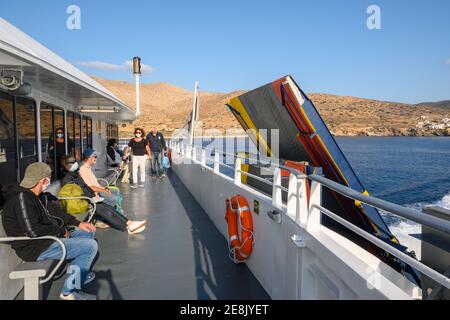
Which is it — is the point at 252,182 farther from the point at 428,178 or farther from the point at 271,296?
the point at 428,178

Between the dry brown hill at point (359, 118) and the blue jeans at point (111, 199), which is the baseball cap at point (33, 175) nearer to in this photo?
the blue jeans at point (111, 199)

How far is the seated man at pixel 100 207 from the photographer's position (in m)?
4.99

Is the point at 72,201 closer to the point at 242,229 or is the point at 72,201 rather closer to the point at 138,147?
the point at 242,229

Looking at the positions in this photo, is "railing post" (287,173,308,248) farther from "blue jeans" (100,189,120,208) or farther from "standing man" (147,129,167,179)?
"standing man" (147,129,167,179)

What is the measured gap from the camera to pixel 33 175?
3.20 m

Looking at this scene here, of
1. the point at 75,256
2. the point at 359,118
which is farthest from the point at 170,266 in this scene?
the point at 359,118

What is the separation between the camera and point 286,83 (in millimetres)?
4332

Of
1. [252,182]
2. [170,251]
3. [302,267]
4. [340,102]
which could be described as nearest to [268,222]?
[302,267]

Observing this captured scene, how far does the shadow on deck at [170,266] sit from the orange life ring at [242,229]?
0.16 meters

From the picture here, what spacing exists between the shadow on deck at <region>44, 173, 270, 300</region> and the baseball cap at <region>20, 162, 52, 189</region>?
1148 mm

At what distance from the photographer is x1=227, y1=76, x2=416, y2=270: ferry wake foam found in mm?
4414

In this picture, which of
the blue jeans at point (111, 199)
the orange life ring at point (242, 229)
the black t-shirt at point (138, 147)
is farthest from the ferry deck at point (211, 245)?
the black t-shirt at point (138, 147)

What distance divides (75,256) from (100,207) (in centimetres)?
179

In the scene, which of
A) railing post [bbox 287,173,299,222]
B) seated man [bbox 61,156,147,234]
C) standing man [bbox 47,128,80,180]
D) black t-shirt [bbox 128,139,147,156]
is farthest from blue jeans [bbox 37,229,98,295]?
black t-shirt [bbox 128,139,147,156]
